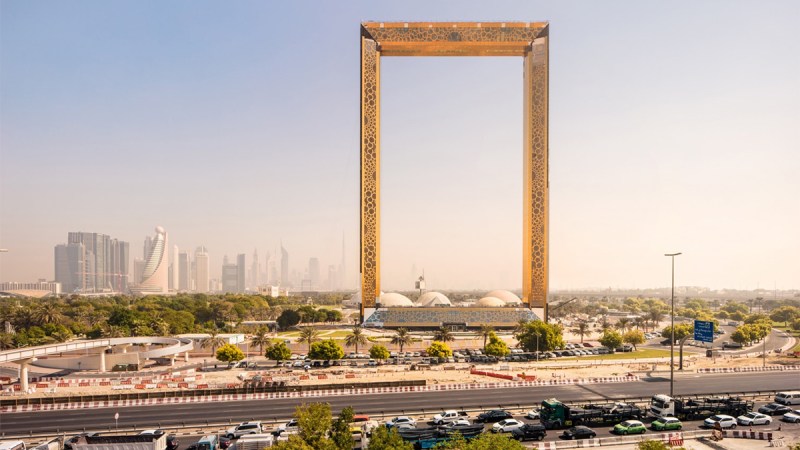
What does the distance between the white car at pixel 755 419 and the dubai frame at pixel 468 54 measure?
133ft

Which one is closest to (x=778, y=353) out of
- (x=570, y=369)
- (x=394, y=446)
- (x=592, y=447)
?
(x=570, y=369)

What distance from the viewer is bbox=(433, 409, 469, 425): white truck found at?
2508cm

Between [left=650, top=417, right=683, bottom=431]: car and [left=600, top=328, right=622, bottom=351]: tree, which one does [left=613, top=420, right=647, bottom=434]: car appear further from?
[left=600, top=328, right=622, bottom=351]: tree

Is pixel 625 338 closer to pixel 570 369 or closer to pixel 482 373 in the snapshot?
pixel 570 369

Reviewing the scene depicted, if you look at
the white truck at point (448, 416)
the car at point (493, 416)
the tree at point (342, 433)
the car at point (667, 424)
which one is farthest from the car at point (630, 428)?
the tree at point (342, 433)

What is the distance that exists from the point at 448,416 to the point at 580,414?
21.6 ft

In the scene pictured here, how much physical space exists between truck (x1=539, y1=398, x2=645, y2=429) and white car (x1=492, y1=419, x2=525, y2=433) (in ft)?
6.72

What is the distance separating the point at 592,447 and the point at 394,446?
10.8 m

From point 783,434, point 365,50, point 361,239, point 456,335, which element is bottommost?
point 456,335

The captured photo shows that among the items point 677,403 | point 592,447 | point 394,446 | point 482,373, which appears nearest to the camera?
point 394,446

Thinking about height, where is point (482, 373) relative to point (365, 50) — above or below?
below

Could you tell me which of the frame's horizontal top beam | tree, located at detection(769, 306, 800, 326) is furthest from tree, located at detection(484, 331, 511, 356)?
tree, located at detection(769, 306, 800, 326)

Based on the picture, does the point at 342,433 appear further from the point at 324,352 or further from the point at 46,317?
the point at 46,317

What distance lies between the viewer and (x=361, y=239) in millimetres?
66188
